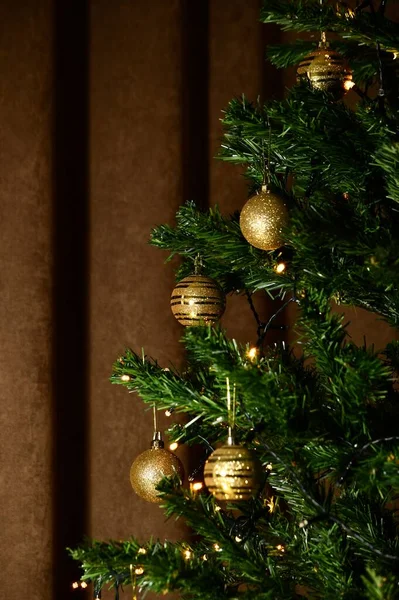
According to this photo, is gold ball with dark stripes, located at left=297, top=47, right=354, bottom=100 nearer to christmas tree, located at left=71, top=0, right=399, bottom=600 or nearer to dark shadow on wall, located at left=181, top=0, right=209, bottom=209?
christmas tree, located at left=71, top=0, right=399, bottom=600

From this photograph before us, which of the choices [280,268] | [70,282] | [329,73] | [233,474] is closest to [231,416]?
[233,474]

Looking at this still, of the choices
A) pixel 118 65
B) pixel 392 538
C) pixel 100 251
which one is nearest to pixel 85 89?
pixel 118 65

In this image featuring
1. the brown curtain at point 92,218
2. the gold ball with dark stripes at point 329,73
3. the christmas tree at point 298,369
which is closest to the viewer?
the christmas tree at point 298,369

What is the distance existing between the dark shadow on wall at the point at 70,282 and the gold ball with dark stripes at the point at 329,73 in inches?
20.2

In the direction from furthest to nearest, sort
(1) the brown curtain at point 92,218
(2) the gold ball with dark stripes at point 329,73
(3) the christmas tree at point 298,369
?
(1) the brown curtain at point 92,218 < (2) the gold ball with dark stripes at point 329,73 < (3) the christmas tree at point 298,369

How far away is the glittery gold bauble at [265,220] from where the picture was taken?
0.59m

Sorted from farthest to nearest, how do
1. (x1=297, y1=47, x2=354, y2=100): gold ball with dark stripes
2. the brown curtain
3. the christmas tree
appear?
the brown curtain < (x1=297, y1=47, x2=354, y2=100): gold ball with dark stripes < the christmas tree

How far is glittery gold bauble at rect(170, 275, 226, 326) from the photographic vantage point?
26.0 inches

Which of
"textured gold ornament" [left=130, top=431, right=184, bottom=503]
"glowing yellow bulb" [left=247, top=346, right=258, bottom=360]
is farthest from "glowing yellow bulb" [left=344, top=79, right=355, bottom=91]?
"textured gold ornament" [left=130, top=431, right=184, bottom=503]

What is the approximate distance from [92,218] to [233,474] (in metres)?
0.64

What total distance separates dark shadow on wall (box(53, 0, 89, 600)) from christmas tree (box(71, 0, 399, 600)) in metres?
0.39

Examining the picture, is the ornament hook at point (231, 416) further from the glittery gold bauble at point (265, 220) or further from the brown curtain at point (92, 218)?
the brown curtain at point (92, 218)

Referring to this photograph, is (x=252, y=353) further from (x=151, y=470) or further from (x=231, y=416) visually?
(x=151, y=470)

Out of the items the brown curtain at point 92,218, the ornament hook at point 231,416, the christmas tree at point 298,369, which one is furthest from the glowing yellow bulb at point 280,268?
the brown curtain at point 92,218
